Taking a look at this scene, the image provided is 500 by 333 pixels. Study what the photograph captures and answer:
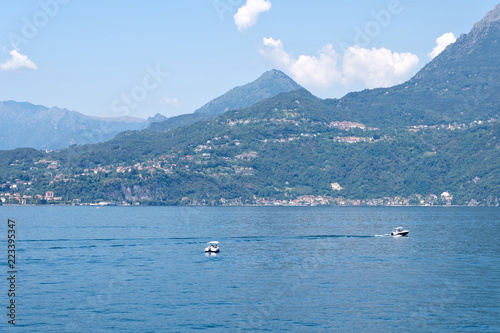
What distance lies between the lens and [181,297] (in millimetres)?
70125

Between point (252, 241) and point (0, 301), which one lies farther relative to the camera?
point (252, 241)

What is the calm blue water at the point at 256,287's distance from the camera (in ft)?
195

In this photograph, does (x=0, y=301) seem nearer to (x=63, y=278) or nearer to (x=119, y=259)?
(x=63, y=278)

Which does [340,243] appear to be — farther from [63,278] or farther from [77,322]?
[77,322]

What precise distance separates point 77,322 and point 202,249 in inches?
2501

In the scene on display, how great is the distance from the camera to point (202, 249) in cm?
12200

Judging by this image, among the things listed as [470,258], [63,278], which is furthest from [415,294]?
[63,278]

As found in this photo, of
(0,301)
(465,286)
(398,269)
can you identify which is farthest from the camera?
(398,269)

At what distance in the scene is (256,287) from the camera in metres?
76.4

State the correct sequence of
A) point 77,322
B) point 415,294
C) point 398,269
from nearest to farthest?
point 77,322 → point 415,294 → point 398,269

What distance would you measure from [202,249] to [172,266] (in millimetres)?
27080

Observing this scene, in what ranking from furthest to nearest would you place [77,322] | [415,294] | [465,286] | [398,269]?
[398,269], [465,286], [415,294], [77,322]

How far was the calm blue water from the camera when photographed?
59531mm

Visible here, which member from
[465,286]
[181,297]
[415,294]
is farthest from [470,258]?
[181,297]
